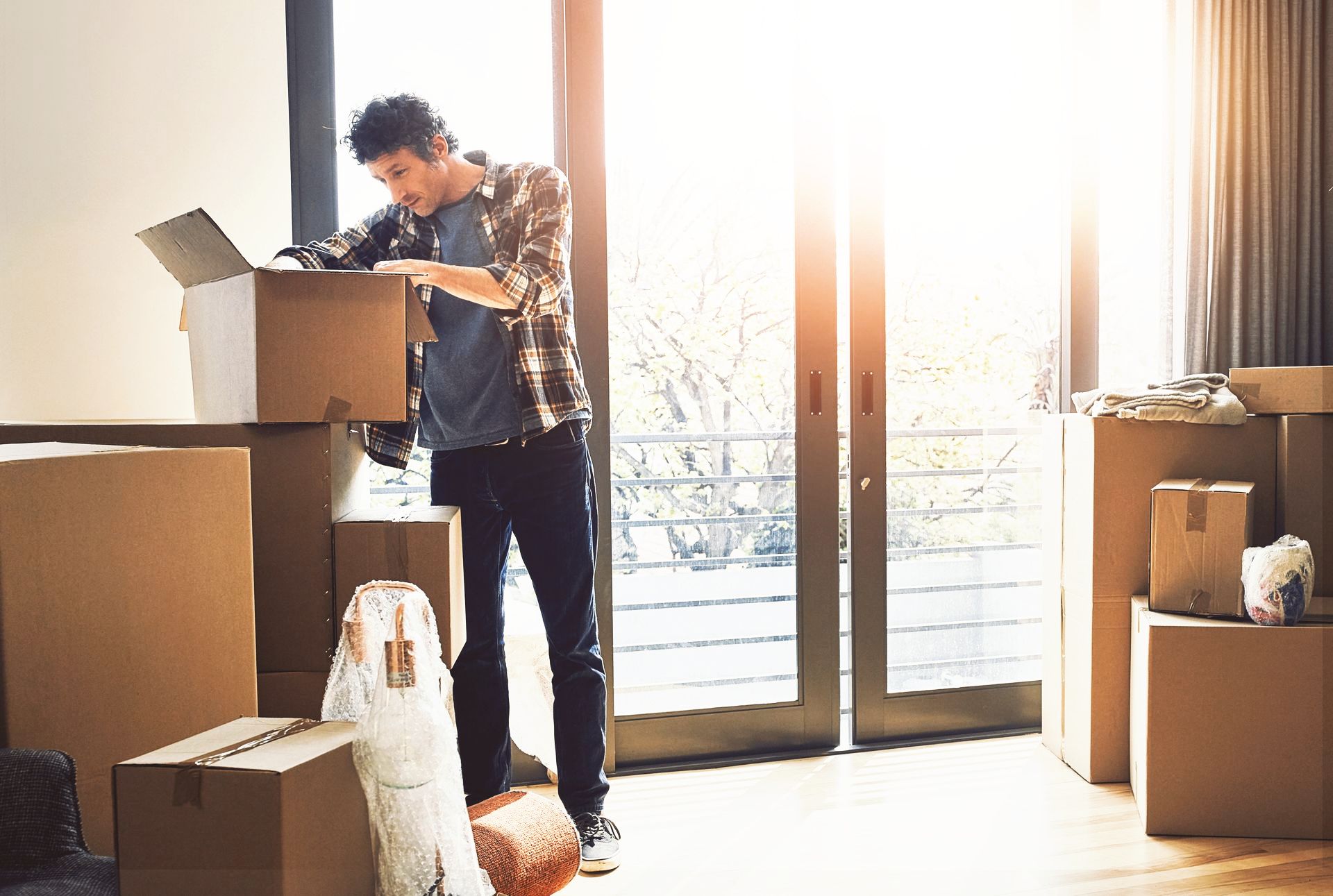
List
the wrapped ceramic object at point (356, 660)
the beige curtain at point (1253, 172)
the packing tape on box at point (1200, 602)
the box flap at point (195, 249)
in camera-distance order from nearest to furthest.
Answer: the wrapped ceramic object at point (356, 660), the box flap at point (195, 249), the packing tape on box at point (1200, 602), the beige curtain at point (1253, 172)

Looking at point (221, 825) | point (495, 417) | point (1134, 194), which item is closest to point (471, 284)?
point (495, 417)

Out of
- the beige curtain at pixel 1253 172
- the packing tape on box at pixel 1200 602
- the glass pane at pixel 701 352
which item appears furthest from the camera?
the beige curtain at pixel 1253 172

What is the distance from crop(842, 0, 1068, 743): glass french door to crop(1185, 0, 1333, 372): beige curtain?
14.1 inches

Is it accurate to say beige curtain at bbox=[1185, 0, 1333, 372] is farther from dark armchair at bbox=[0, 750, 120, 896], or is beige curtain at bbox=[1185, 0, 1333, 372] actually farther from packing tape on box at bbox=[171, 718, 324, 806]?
dark armchair at bbox=[0, 750, 120, 896]

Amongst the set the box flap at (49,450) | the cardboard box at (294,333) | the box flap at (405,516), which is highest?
the cardboard box at (294,333)

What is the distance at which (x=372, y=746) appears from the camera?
3.66 feet

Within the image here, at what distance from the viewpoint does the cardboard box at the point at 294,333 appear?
4.76 feet

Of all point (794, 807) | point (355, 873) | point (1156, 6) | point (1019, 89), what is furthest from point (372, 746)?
point (1156, 6)

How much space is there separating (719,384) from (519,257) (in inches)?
33.7

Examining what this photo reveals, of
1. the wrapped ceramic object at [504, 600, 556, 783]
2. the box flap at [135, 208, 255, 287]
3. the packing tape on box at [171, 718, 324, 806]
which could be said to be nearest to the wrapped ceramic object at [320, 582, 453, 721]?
the packing tape on box at [171, 718, 324, 806]

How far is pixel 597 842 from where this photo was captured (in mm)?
1985

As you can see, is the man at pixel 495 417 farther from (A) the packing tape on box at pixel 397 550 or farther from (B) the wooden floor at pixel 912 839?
(A) the packing tape on box at pixel 397 550

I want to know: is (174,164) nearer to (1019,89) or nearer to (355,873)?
(355,873)

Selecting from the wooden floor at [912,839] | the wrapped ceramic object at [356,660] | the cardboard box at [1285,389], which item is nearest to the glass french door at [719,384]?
the wooden floor at [912,839]
